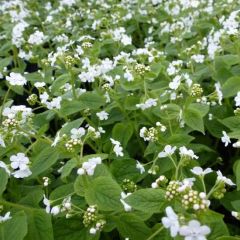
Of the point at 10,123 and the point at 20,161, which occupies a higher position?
the point at 10,123

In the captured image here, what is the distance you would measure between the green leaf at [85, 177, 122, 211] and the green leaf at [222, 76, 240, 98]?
1.22 metres

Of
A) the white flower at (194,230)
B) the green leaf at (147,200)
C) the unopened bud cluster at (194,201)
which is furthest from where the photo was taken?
the green leaf at (147,200)

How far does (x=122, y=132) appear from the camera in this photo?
9.20 ft

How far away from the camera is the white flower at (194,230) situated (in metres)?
Answer: 1.47

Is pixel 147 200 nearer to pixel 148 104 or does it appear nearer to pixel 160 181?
pixel 160 181

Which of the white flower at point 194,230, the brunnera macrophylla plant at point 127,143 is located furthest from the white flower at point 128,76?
A: the white flower at point 194,230

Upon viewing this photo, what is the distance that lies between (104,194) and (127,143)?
98cm

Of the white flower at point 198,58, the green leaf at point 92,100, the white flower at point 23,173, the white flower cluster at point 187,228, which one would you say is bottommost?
the white flower at point 198,58

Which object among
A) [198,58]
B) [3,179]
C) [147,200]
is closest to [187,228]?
[147,200]

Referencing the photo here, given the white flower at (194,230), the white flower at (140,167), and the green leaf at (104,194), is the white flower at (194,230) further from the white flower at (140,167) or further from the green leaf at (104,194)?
the white flower at (140,167)

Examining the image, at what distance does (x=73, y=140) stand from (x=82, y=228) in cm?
43

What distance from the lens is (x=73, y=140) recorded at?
1987 mm

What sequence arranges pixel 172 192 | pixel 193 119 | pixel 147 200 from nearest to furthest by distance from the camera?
pixel 172 192 → pixel 147 200 → pixel 193 119

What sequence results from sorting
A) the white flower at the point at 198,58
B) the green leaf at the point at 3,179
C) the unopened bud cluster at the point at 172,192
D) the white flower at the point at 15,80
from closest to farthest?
1. the unopened bud cluster at the point at 172,192
2. the green leaf at the point at 3,179
3. the white flower at the point at 15,80
4. the white flower at the point at 198,58
